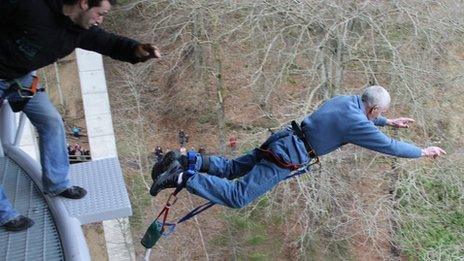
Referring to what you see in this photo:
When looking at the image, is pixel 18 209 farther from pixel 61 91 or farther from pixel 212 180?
pixel 61 91

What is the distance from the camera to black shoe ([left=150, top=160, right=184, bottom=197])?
12.6 feet

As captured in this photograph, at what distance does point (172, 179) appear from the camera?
3.83 meters

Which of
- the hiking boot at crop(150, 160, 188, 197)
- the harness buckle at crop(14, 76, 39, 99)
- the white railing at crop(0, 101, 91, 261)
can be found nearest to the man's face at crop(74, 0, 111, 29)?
the harness buckle at crop(14, 76, 39, 99)

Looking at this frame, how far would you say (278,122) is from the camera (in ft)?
32.0

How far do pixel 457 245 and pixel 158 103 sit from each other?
9.79 m

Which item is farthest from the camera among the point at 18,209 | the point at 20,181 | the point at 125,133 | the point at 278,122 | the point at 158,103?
the point at 158,103

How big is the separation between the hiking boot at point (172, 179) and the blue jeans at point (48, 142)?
3.04ft

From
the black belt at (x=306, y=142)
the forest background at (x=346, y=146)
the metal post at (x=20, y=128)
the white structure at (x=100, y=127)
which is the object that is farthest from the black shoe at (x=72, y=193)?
the white structure at (x=100, y=127)

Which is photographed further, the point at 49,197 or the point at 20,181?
the point at 20,181

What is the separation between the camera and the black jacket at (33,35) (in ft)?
7.12

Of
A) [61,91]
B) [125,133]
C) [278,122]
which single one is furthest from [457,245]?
[61,91]

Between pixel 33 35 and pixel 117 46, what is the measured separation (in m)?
0.45

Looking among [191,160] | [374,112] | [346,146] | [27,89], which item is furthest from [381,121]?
[346,146]

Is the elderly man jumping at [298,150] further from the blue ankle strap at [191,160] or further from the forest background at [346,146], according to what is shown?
the forest background at [346,146]
